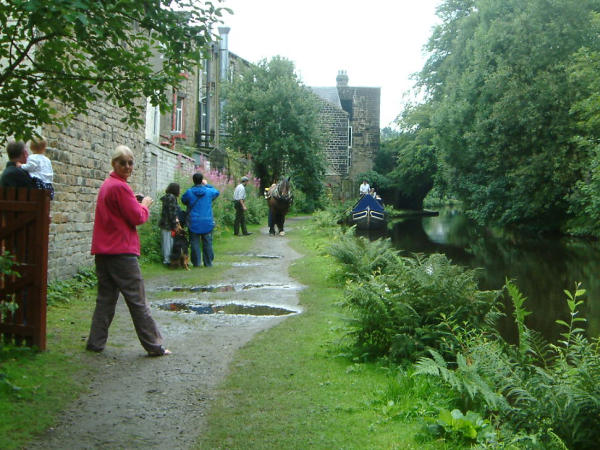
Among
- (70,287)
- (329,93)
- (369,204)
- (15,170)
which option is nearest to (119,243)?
(15,170)

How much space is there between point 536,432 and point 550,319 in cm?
694

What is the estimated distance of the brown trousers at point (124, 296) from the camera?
639cm

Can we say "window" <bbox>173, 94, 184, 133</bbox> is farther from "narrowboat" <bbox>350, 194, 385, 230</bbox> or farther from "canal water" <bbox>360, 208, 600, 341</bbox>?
"canal water" <bbox>360, 208, 600, 341</bbox>

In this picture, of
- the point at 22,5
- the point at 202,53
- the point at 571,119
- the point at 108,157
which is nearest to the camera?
the point at 22,5

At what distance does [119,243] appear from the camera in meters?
6.36

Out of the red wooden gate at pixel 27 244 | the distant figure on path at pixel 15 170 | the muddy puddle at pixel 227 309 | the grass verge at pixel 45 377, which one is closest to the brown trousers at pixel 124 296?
the grass verge at pixel 45 377

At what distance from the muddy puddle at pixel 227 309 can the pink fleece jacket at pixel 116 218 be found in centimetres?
305

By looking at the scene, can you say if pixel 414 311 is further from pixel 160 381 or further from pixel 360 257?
pixel 360 257

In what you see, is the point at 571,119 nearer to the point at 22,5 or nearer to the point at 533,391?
the point at 533,391

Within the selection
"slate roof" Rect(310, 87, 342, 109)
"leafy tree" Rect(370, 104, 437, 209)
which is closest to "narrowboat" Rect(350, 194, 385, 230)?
"leafy tree" Rect(370, 104, 437, 209)

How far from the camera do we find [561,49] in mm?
29047

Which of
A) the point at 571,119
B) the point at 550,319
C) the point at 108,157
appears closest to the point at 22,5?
the point at 108,157

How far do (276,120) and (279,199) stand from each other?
59.8 feet

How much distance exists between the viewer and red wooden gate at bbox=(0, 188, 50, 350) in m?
6.20
